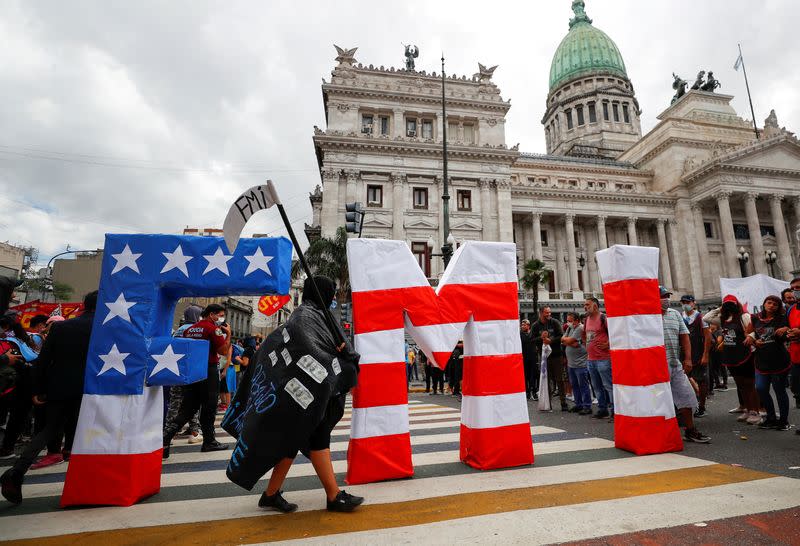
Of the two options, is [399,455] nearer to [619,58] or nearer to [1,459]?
[1,459]

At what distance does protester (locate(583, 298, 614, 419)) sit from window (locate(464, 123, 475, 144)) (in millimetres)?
29206

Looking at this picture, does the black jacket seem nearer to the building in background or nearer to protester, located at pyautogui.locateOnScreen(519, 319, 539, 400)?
protester, located at pyautogui.locateOnScreen(519, 319, 539, 400)

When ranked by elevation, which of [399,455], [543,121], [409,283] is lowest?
[399,455]

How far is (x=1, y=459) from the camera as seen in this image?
516cm

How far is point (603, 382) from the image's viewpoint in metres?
7.05

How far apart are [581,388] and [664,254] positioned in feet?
126

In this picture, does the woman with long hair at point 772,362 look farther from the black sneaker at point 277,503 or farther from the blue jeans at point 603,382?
the black sneaker at point 277,503

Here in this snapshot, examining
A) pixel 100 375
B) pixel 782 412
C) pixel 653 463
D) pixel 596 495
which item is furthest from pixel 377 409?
pixel 782 412

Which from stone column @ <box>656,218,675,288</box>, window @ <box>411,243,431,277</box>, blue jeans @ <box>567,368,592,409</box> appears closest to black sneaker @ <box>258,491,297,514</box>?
blue jeans @ <box>567,368,592,409</box>

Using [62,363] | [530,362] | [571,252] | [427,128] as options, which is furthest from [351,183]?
[62,363]

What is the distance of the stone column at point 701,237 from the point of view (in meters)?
38.1

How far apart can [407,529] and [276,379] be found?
1317 millimetres

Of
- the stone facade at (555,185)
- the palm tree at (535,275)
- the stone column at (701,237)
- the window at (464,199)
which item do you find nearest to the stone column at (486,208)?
the stone facade at (555,185)

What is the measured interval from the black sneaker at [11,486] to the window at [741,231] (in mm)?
51498
